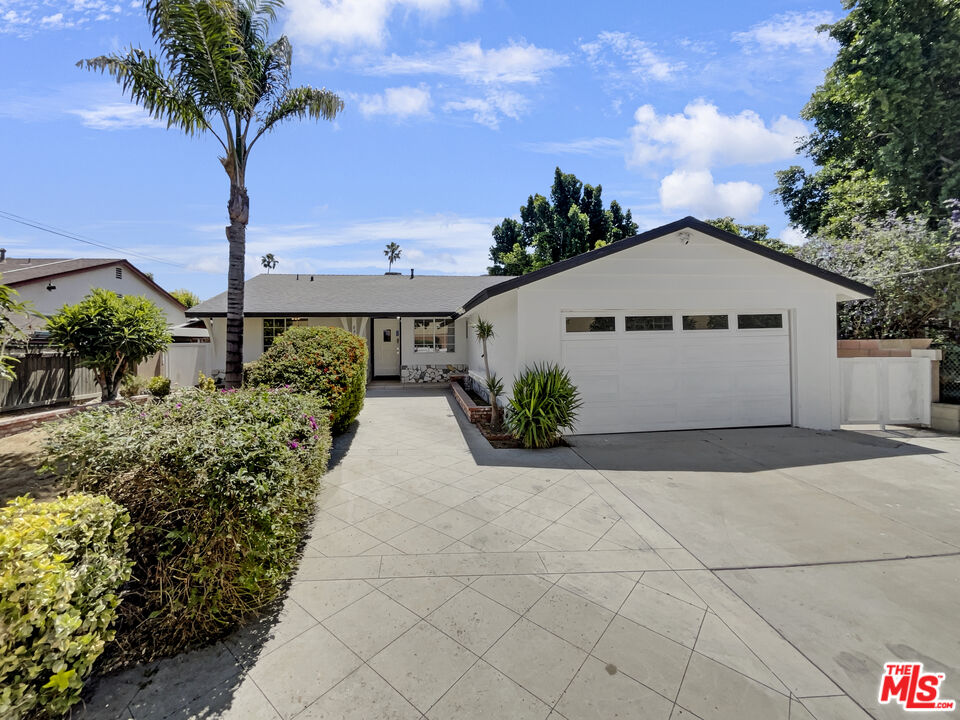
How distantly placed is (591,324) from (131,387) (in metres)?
11.7

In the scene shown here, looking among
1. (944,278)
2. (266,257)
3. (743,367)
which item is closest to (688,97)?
(743,367)

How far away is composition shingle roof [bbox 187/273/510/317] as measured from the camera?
1537 centimetres

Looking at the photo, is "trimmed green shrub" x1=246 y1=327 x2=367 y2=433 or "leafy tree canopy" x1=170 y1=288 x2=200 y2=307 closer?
"trimmed green shrub" x1=246 y1=327 x2=367 y2=433

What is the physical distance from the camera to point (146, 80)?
7.92 meters

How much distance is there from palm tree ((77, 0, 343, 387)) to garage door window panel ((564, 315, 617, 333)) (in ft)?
21.9

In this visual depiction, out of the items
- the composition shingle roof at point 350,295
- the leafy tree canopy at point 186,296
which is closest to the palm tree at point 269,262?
the leafy tree canopy at point 186,296

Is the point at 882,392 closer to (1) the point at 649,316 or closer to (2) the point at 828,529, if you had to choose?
(1) the point at 649,316

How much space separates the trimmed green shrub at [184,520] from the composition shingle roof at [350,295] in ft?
41.5

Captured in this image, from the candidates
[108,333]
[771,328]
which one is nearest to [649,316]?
[771,328]

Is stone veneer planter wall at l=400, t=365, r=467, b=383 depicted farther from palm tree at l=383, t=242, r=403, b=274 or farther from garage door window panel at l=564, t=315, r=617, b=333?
palm tree at l=383, t=242, r=403, b=274

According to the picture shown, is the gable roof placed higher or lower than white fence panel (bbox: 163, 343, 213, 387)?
higher

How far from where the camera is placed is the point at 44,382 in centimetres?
912

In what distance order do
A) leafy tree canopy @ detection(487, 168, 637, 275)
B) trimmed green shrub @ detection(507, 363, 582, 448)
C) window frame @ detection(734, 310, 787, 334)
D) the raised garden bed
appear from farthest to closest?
leafy tree canopy @ detection(487, 168, 637, 275), window frame @ detection(734, 310, 787, 334), the raised garden bed, trimmed green shrub @ detection(507, 363, 582, 448)

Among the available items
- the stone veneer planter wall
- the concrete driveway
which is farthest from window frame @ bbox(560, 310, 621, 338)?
the stone veneer planter wall
